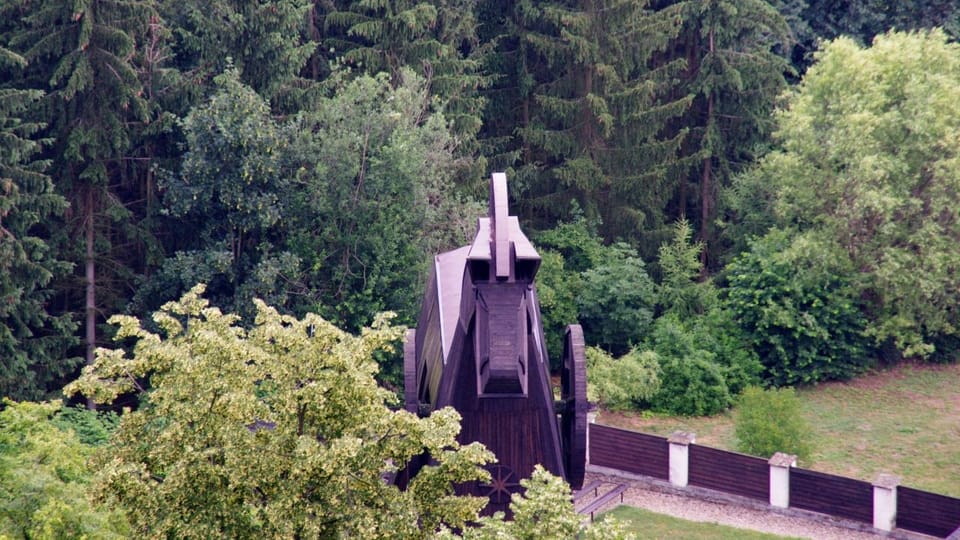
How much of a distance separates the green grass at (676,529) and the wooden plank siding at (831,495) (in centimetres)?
122

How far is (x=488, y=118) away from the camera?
3456cm

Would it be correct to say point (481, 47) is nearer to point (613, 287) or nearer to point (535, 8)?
point (535, 8)

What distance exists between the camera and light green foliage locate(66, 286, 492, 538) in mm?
13164

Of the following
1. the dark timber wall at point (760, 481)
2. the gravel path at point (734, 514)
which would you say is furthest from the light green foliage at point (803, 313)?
the gravel path at point (734, 514)

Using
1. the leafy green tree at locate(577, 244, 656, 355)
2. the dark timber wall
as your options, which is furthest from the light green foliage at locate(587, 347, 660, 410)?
the dark timber wall

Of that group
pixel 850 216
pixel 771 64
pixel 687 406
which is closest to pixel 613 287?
pixel 687 406

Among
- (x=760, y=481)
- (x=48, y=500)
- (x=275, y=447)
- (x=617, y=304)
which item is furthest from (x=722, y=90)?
(x=48, y=500)

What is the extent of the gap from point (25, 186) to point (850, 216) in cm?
1915

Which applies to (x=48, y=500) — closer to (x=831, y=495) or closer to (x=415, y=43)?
(x=831, y=495)

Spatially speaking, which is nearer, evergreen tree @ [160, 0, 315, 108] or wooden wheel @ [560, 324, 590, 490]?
wooden wheel @ [560, 324, 590, 490]

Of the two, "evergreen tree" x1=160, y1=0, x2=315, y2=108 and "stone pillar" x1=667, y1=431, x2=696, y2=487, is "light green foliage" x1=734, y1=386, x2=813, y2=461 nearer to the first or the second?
"stone pillar" x1=667, y1=431, x2=696, y2=487

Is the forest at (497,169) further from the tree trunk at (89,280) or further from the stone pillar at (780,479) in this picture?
the stone pillar at (780,479)

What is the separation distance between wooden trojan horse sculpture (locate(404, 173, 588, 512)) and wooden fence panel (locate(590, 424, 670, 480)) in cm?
709

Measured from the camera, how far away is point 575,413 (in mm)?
16500
